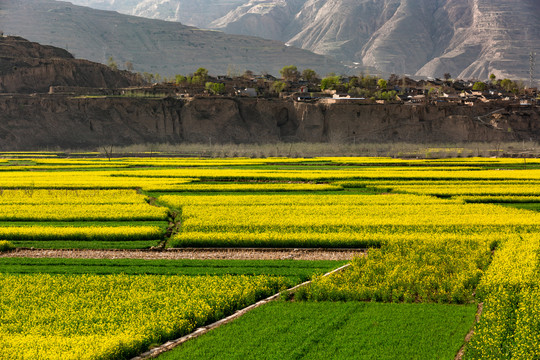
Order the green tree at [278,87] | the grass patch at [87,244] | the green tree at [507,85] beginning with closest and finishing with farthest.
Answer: the grass patch at [87,244] → the green tree at [278,87] → the green tree at [507,85]

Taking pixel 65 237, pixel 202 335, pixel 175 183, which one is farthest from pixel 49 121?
pixel 202 335

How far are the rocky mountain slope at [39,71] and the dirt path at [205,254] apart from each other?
3822 inches

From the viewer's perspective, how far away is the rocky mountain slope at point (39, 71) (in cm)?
11488

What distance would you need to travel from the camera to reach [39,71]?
118 m

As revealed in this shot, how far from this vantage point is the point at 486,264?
21812 mm

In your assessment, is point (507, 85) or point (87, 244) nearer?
point (87, 244)

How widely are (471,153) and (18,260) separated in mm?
72089

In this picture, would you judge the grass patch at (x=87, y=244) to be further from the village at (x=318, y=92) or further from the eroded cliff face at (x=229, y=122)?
the village at (x=318, y=92)

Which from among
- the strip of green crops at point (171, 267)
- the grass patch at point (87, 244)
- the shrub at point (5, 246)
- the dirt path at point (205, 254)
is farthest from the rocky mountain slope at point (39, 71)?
the strip of green crops at point (171, 267)

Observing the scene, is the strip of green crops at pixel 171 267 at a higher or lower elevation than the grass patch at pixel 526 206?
lower

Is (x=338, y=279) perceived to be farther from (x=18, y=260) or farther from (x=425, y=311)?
(x=18, y=260)

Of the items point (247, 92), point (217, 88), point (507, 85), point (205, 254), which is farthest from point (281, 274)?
point (507, 85)

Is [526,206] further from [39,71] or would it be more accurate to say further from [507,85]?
[507,85]

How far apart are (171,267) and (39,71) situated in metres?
105
